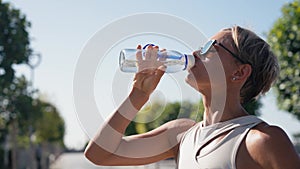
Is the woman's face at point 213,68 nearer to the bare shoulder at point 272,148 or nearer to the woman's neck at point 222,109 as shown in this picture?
the woman's neck at point 222,109

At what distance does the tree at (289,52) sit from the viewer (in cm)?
1148

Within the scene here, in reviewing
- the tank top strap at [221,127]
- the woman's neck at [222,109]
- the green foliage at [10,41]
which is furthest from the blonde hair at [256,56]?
the green foliage at [10,41]

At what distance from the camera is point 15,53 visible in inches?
652

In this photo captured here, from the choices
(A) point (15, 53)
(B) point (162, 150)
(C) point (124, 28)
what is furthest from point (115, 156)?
(A) point (15, 53)

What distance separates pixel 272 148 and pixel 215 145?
254 mm

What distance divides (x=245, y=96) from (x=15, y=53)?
15.0 m

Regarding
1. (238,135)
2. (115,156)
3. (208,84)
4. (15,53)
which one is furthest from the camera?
(15,53)

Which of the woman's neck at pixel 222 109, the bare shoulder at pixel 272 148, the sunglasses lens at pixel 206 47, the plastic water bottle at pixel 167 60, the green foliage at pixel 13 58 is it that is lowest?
the green foliage at pixel 13 58

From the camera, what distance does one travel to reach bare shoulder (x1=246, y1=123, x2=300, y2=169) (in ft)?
6.31

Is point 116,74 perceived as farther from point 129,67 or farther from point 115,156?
point 115,156

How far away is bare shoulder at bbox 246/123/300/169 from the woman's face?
0.33 m

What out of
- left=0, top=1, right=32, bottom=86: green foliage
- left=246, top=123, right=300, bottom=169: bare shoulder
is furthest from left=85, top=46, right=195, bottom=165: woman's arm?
left=0, top=1, right=32, bottom=86: green foliage

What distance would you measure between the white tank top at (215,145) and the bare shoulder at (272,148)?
0.07 meters

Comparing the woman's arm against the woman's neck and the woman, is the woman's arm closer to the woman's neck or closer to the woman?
the woman
